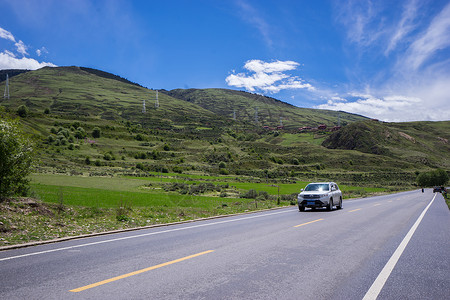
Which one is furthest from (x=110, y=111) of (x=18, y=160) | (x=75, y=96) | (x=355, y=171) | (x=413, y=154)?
(x=18, y=160)

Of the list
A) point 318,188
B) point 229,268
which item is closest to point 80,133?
point 318,188

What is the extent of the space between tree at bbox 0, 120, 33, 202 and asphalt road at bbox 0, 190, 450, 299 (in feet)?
19.9

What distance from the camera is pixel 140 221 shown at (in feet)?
44.9

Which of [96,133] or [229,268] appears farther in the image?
[96,133]

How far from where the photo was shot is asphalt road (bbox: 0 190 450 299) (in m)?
4.70

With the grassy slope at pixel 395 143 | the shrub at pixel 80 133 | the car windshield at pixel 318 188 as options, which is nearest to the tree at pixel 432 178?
the grassy slope at pixel 395 143

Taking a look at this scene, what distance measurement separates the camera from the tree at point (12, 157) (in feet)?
40.7

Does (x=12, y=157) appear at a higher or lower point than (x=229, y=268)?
higher

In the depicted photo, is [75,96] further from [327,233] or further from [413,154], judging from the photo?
[327,233]

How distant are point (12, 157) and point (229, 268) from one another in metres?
11.1

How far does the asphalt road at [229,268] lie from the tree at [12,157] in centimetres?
607

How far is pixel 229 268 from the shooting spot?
6023 mm

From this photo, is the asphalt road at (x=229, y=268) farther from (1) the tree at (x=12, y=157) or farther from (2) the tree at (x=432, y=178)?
(2) the tree at (x=432, y=178)

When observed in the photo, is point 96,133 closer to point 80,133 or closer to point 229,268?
point 80,133
